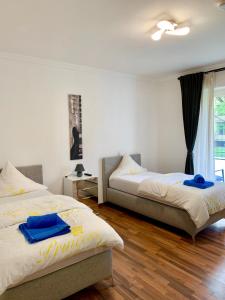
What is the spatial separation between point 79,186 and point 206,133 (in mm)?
Answer: 2658

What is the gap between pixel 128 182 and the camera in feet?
13.1

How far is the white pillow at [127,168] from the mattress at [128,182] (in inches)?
4.8

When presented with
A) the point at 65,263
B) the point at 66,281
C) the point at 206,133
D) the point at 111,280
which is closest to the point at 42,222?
the point at 65,263

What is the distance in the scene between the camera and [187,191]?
120 inches

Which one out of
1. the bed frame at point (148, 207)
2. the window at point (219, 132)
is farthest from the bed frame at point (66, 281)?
the window at point (219, 132)

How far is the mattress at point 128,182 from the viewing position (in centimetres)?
386

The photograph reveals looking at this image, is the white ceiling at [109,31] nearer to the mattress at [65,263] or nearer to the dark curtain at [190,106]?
the dark curtain at [190,106]

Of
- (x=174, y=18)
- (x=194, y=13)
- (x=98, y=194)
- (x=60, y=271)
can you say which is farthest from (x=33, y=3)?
(x=98, y=194)

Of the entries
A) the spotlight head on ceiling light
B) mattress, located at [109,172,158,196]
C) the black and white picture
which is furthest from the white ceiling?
mattress, located at [109,172,158,196]

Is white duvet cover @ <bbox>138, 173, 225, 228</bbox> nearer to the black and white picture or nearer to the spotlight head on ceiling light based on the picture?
the black and white picture

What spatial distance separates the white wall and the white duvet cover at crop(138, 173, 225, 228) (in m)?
1.37

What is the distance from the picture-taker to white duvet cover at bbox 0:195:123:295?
1.54m

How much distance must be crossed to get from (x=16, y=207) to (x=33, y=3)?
2.05 m

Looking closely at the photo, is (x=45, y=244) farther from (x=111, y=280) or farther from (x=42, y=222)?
(x=111, y=280)
